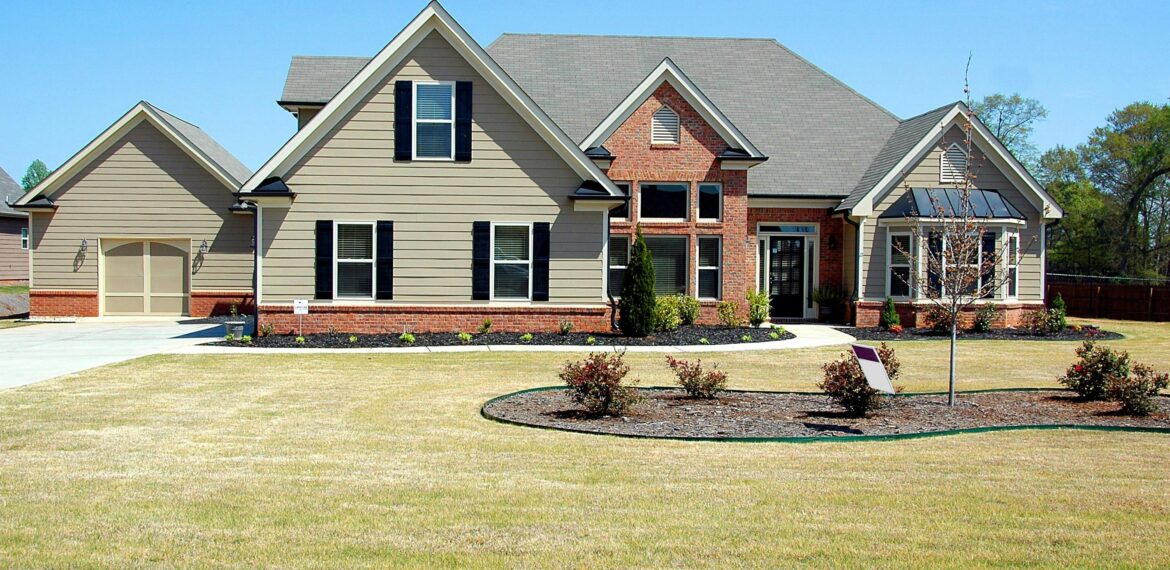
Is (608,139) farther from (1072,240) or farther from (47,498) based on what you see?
(1072,240)

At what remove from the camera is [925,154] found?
25844 mm

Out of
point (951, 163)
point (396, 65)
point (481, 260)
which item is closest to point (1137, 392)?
point (481, 260)

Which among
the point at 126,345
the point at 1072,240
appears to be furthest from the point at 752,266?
the point at 1072,240

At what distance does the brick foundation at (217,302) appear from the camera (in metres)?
29.0

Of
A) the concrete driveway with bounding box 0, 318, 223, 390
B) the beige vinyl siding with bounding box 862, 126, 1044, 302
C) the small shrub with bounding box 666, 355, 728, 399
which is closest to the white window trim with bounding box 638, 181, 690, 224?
the beige vinyl siding with bounding box 862, 126, 1044, 302

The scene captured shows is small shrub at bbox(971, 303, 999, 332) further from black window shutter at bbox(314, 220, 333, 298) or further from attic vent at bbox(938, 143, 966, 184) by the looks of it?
black window shutter at bbox(314, 220, 333, 298)

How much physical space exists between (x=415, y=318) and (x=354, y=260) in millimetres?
1844

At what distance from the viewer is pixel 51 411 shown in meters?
11.2

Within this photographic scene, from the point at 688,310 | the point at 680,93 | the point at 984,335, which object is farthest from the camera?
the point at 680,93

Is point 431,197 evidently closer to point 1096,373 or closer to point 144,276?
point 144,276

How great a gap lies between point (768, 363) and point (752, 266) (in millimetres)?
9639

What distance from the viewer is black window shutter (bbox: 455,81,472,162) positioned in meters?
21.7

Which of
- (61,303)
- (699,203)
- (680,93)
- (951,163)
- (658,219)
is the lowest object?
(61,303)

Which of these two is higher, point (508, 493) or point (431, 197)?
point (431, 197)
